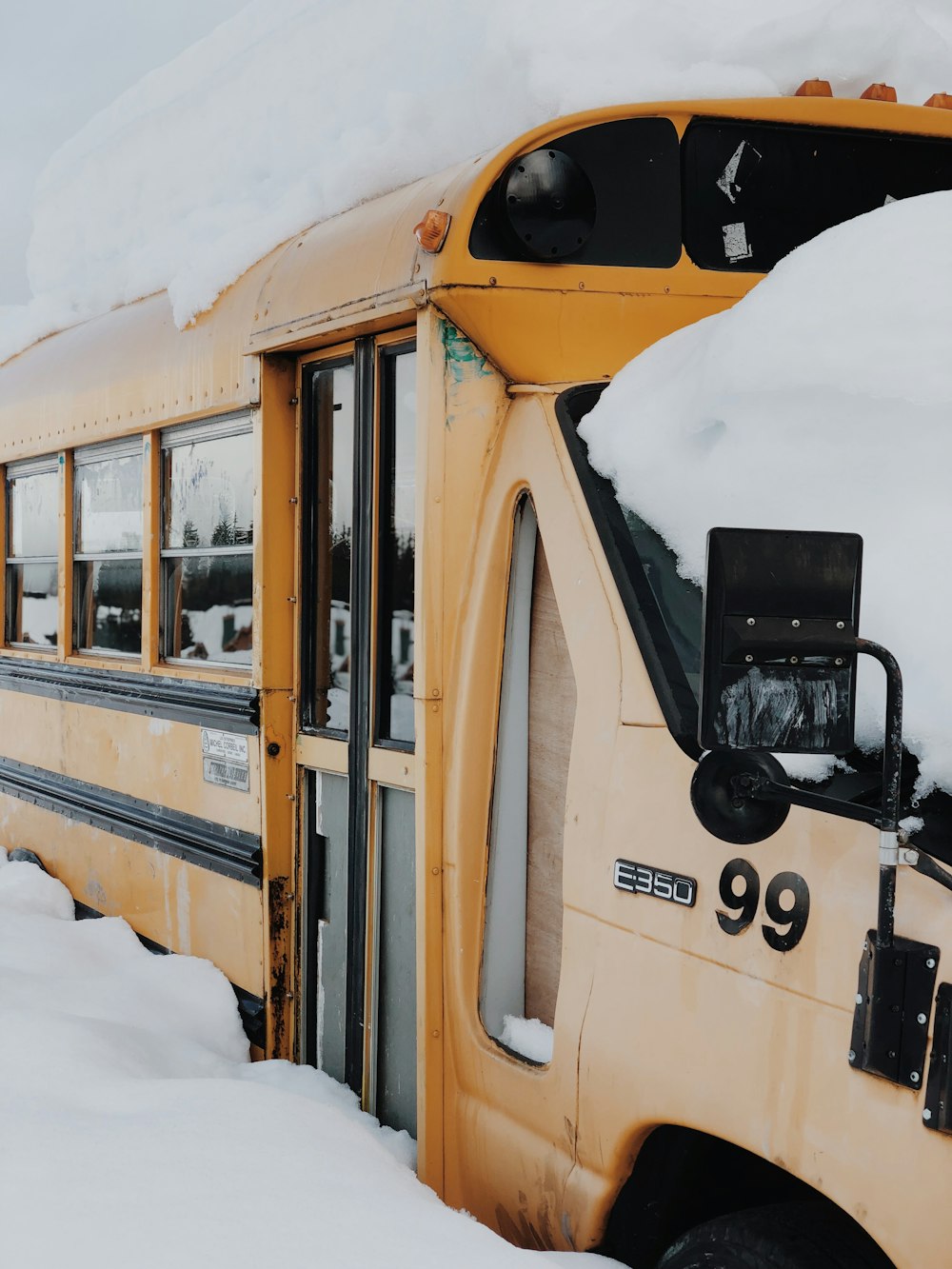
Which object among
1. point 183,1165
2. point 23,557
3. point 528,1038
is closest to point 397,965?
point 528,1038

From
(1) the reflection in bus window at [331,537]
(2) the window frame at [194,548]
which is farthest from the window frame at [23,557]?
(1) the reflection in bus window at [331,537]

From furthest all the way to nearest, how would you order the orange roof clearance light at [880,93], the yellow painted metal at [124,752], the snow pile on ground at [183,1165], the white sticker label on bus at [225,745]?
the yellow painted metal at [124,752] < the white sticker label on bus at [225,745] < the orange roof clearance light at [880,93] < the snow pile on ground at [183,1165]

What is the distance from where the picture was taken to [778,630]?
5.61 ft

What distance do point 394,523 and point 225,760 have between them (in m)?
1.02

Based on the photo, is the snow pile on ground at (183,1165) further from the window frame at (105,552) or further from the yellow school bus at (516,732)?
the window frame at (105,552)

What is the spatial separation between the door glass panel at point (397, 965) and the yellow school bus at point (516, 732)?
1cm

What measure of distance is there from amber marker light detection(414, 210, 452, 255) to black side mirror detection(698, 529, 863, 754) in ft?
4.26

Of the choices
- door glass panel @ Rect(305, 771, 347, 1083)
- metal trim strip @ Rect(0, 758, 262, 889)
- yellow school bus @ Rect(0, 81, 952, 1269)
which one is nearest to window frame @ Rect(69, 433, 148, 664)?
yellow school bus @ Rect(0, 81, 952, 1269)

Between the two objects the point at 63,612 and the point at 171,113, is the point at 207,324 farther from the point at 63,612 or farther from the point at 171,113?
the point at 171,113

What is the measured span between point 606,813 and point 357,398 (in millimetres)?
1278

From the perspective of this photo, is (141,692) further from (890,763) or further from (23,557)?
(890,763)

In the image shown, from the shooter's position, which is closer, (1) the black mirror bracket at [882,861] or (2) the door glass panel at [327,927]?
(1) the black mirror bracket at [882,861]

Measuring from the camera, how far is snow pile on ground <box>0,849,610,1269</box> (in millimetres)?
2168

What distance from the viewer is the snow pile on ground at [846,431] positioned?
6.53ft
